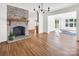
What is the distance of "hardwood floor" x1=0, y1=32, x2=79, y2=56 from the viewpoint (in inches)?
101

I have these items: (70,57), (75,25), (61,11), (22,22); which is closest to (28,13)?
(22,22)

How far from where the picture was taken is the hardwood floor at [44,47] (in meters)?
2.55

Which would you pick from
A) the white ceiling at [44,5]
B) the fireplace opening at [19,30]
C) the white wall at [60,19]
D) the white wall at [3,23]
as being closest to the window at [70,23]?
the white wall at [60,19]

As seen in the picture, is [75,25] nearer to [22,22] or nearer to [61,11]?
[61,11]

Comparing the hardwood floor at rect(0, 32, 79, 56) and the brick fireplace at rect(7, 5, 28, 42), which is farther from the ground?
the brick fireplace at rect(7, 5, 28, 42)

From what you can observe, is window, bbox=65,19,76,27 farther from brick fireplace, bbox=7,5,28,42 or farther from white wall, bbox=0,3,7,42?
white wall, bbox=0,3,7,42

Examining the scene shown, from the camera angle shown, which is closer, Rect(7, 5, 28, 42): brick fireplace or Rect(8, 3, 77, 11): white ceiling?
Rect(8, 3, 77, 11): white ceiling

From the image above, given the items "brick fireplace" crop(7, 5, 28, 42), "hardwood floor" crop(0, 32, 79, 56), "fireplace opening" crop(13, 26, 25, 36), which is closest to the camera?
"hardwood floor" crop(0, 32, 79, 56)

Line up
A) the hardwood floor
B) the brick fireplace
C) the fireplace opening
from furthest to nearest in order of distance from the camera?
the fireplace opening → the brick fireplace → the hardwood floor

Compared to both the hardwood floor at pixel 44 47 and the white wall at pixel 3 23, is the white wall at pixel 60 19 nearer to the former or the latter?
the hardwood floor at pixel 44 47

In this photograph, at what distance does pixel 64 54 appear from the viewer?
2.53 metres

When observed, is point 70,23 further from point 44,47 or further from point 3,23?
point 3,23

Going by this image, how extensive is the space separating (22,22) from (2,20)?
57 centimetres

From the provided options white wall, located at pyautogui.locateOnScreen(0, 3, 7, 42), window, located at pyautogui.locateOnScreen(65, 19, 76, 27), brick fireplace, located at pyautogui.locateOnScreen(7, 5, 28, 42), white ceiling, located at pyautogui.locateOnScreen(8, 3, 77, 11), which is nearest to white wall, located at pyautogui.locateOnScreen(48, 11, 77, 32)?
window, located at pyautogui.locateOnScreen(65, 19, 76, 27)
